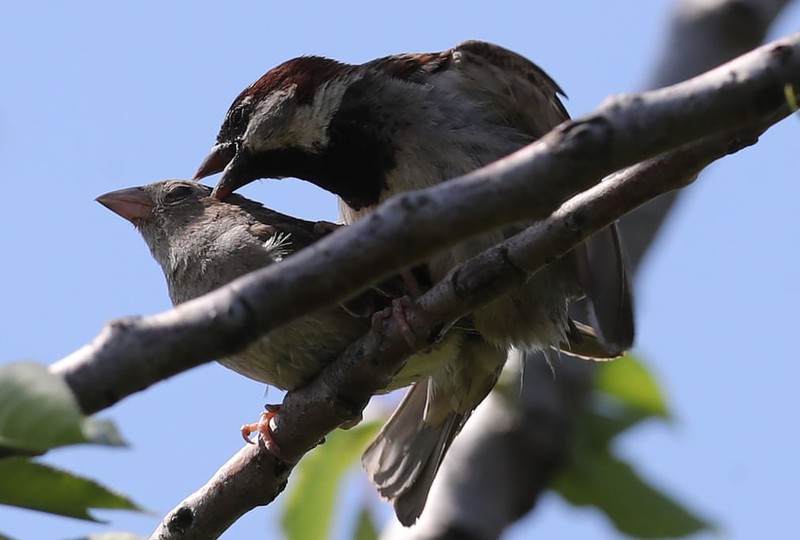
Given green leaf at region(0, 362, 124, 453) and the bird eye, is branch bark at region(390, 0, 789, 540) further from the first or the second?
green leaf at region(0, 362, 124, 453)

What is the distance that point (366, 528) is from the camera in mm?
5055

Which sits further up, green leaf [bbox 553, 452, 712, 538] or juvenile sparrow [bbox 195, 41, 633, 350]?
juvenile sparrow [bbox 195, 41, 633, 350]

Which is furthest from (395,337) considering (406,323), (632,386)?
(632,386)

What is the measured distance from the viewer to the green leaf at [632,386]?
573cm

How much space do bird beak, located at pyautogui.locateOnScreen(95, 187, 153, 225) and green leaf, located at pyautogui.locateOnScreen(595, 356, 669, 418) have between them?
7.86ft

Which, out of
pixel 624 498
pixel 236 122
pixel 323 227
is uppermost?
pixel 236 122

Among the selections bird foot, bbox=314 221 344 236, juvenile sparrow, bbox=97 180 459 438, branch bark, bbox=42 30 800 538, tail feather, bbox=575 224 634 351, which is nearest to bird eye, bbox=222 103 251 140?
juvenile sparrow, bbox=97 180 459 438

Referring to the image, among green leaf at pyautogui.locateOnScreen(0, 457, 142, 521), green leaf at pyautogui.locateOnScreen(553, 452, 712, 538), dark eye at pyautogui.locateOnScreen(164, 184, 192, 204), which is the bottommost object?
green leaf at pyautogui.locateOnScreen(553, 452, 712, 538)

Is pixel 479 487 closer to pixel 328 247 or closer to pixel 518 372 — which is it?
pixel 518 372

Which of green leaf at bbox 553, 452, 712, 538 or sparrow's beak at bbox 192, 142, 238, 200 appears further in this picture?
sparrow's beak at bbox 192, 142, 238, 200

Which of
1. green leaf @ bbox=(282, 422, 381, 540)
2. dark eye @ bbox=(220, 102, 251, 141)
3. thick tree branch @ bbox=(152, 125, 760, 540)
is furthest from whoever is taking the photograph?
dark eye @ bbox=(220, 102, 251, 141)

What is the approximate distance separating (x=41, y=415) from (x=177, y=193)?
3961 millimetres

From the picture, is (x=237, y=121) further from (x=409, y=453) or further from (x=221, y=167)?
(x=409, y=453)

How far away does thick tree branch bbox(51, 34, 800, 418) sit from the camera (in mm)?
2051
